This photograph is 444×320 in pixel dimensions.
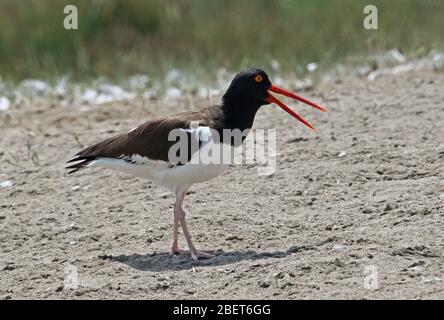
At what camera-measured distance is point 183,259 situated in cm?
689

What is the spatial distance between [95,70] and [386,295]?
809 centimetres

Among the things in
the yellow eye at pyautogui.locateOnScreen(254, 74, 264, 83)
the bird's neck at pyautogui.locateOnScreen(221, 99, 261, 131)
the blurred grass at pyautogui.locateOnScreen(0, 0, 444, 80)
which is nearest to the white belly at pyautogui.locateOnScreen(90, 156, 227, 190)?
the bird's neck at pyautogui.locateOnScreen(221, 99, 261, 131)

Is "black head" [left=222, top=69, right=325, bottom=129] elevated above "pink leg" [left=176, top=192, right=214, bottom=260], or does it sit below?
above

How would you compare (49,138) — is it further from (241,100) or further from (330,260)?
(330,260)

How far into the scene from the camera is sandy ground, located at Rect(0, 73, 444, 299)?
6.23 metres

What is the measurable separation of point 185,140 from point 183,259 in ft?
2.75

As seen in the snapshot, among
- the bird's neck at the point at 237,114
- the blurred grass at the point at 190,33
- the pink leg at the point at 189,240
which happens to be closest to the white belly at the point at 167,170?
the pink leg at the point at 189,240

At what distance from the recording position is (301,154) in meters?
8.55

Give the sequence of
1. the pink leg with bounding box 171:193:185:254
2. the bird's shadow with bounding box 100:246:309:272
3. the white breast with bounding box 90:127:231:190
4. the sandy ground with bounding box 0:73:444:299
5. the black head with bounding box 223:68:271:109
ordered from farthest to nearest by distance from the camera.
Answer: the black head with bounding box 223:68:271:109, the pink leg with bounding box 171:193:185:254, the white breast with bounding box 90:127:231:190, the bird's shadow with bounding box 100:246:309:272, the sandy ground with bounding box 0:73:444:299

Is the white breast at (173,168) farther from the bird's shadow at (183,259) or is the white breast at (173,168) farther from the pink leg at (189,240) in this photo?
the bird's shadow at (183,259)

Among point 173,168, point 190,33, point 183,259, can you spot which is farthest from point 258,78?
point 190,33

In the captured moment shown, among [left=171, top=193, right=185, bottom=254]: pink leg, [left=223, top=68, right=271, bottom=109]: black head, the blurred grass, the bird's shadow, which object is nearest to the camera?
the bird's shadow

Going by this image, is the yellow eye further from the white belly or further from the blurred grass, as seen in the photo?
the blurred grass
